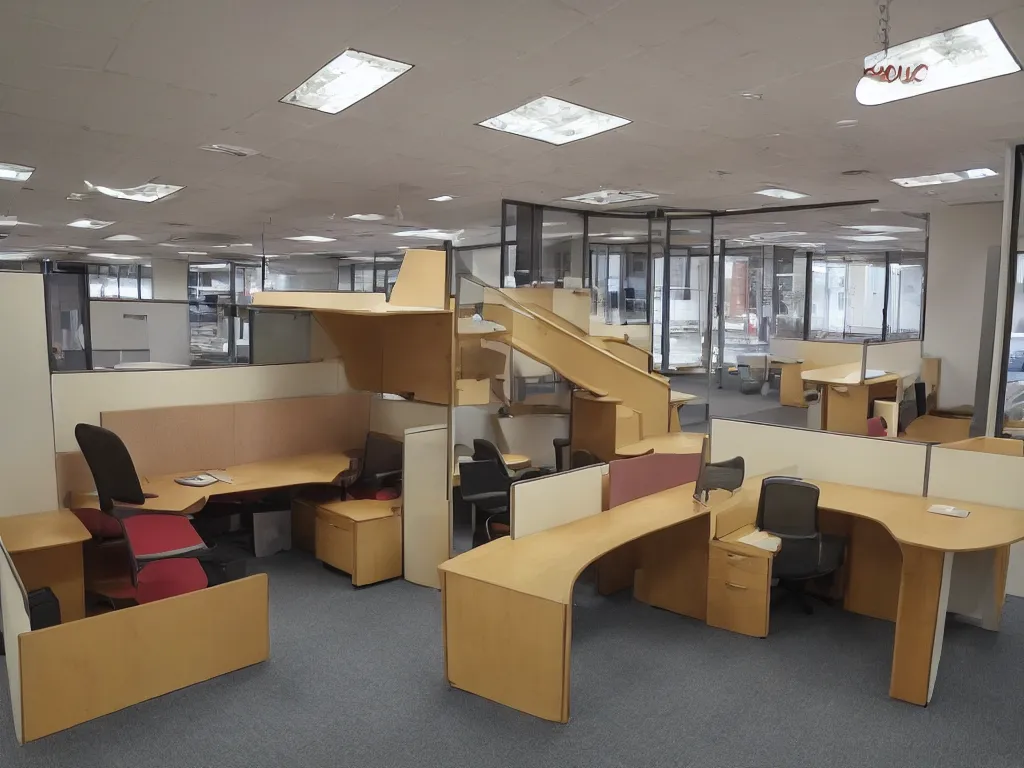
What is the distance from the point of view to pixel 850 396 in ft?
28.5

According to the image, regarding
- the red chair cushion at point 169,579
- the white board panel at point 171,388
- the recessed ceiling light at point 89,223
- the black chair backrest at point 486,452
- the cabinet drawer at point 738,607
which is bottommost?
the cabinet drawer at point 738,607

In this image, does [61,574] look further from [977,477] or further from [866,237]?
[866,237]

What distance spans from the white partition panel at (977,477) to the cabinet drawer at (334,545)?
145 inches

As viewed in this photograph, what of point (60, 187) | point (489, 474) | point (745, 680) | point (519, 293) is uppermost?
point (60, 187)

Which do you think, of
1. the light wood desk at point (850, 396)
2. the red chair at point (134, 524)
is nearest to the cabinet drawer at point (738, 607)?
the red chair at point (134, 524)

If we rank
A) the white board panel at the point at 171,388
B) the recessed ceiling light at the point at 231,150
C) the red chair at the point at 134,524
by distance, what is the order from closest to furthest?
the red chair at the point at 134,524 → the white board panel at the point at 171,388 → the recessed ceiling light at the point at 231,150

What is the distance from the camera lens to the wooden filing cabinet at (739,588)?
165 inches

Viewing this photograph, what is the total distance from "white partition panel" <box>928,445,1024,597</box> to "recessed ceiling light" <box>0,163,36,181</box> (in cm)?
786

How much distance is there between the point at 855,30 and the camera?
11.3 ft

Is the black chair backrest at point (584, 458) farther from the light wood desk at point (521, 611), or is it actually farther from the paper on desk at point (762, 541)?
the light wood desk at point (521, 611)

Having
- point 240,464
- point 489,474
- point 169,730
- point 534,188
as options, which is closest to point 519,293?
point 534,188

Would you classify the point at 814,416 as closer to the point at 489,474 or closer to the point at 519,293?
the point at 519,293

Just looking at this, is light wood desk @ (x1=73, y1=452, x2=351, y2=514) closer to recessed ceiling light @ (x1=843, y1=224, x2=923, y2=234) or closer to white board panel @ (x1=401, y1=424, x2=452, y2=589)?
white board panel @ (x1=401, y1=424, x2=452, y2=589)

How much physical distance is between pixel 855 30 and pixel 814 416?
7408 millimetres
